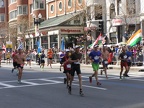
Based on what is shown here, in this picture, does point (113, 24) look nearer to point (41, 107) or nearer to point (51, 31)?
point (51, 31)

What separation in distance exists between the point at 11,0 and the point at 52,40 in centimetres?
2202

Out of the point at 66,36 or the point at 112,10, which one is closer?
the point at 112,10

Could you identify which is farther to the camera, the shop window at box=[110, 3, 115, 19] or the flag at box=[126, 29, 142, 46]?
the shop window at box=[110, 3, 115, 19]

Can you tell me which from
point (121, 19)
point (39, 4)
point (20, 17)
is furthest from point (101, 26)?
point (20, 17)

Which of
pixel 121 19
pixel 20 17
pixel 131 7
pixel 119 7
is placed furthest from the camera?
pixel 20 17

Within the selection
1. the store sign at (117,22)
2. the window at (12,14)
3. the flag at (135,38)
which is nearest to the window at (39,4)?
the window at (12,14)

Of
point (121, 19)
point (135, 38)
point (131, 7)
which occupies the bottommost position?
point (135, 38)

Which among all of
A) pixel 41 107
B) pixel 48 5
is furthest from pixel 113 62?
pixel 48 5

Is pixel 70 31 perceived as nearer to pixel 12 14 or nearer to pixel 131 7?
pixel 131 7

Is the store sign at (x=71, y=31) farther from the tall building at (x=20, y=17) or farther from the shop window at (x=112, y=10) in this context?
the tall building at (x=20, y=17)

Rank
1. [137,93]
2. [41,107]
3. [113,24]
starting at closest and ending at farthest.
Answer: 1. [41,107]
2. [137,93]
3. [113,24]

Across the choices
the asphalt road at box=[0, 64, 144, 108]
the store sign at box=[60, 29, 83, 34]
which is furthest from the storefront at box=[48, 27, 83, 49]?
the asphalt road at box=[0, 64, 144, 108]

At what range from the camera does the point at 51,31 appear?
46500 millimetres

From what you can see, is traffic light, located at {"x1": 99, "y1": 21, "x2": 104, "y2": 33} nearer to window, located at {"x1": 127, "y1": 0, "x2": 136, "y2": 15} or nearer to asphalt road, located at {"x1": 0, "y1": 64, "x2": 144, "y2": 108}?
window, located at {"x1": 127, "y1": 0, "x2": 136, "y2": 15}
